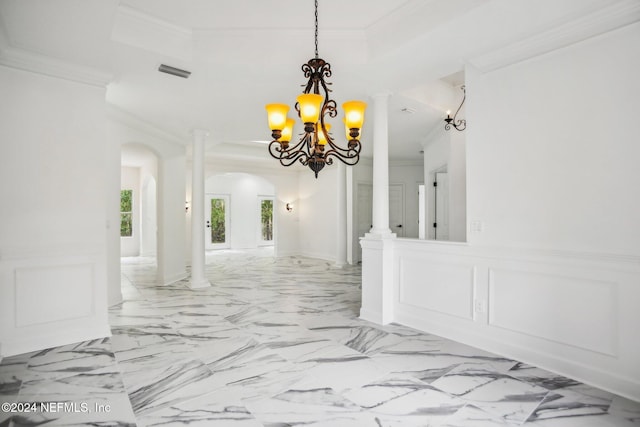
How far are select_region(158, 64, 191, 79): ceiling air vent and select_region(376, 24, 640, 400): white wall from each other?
2866 mm

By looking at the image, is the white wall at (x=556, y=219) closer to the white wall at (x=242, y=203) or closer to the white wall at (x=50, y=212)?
the white wall at (x=50, y=212)

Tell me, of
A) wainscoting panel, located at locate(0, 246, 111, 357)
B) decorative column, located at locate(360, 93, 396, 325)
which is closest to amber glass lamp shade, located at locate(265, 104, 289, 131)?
decorative column, located at locate(360, 93, 396, 325)

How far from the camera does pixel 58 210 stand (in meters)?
3.56

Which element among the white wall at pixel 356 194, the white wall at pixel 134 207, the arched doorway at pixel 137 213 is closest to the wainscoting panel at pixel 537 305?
the white wall at pixel 356 194

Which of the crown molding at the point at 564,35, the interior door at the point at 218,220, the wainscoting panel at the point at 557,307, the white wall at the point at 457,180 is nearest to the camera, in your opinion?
the crown molding at the point at 564,35

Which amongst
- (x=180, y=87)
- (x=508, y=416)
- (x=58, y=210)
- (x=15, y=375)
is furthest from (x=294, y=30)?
(x=15, y=375)

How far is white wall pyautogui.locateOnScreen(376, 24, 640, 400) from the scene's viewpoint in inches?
100

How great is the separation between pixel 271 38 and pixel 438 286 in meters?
3.03

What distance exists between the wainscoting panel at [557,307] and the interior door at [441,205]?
12.0ft

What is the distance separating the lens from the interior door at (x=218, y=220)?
12914 mm

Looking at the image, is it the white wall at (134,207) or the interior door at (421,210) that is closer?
the interior door at (421,210)

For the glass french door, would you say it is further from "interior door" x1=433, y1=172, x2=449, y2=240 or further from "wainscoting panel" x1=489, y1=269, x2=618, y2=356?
"wainscoting panel" x1=489, y1=269, x2=618, y2=356

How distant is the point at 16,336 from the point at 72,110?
2214 millimetres

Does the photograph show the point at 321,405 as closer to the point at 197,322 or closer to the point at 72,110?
the point at 197,322
